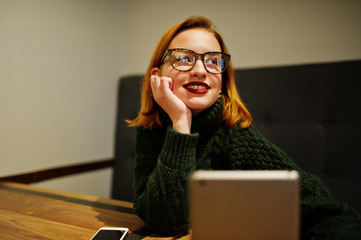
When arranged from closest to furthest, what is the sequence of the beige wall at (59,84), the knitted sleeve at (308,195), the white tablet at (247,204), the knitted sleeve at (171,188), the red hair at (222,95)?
the white tablet at (247,204), the knitted sleeve at (308,195), the knitted sleeve at (171,188), the red hair at (222,95), the beige wall at (59,84)

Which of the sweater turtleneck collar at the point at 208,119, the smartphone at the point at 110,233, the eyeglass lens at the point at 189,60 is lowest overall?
the smartphone at the point at 110,233

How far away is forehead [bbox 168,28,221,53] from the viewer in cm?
80

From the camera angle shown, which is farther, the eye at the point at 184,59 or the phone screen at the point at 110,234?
the eye at the point at 184,59

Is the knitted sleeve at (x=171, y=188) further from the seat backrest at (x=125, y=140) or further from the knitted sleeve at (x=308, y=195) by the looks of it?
the seat backrest at (x=125, y=140)

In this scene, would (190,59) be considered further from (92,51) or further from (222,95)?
(92,51)

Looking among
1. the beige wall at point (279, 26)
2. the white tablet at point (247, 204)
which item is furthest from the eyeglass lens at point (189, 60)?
the beige wall at point (279, 26)

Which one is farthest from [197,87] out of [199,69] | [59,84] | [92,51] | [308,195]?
[92,51]

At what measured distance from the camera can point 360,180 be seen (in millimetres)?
1057

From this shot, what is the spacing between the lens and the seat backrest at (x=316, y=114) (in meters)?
1.08

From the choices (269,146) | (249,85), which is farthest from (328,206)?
(249,85)

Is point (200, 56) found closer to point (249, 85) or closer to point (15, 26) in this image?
point (249, 85)

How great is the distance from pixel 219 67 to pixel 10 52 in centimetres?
90

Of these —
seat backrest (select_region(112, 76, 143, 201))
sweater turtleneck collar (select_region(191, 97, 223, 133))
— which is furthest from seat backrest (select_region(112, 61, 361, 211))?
seat backrest (select_region(112, 76, 143, 201))

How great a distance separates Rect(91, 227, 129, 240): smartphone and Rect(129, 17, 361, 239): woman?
0.07m
